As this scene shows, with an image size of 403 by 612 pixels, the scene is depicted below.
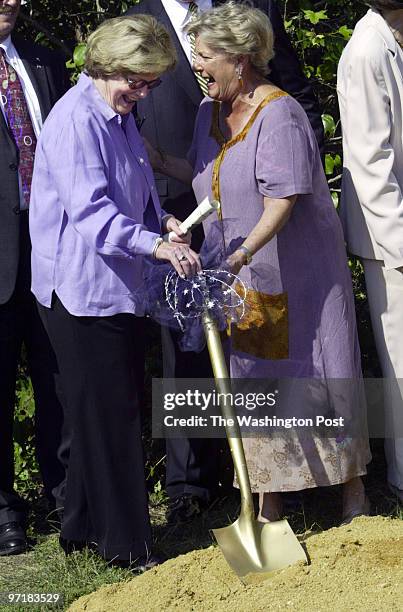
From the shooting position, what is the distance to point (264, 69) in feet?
15.5

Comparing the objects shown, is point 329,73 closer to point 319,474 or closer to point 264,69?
point 264,69

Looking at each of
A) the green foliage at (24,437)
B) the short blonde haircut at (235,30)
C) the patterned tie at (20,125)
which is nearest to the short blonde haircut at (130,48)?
the short blonde haircut at (235,30)

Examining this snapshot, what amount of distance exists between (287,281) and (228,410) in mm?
600

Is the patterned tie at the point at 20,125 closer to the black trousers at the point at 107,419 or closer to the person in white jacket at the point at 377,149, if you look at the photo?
the black trousers at the point at 107,419

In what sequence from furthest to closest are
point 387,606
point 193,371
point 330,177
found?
point 330,177 < point 193,371 < point 387,606

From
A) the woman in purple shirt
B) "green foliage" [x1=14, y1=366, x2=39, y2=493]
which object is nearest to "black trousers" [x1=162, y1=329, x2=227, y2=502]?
the woman in purple shirt

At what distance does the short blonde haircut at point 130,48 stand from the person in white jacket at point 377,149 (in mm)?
848

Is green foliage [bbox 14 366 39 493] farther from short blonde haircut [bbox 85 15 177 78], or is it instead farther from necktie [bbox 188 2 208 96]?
short blonde haircut [bbox 85 15 177 78]

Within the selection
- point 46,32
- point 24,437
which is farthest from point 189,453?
point 46,32

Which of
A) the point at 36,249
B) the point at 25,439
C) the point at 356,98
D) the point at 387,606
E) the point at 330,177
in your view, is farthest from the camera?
the point at 330,177

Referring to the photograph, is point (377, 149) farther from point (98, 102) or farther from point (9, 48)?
point (9, 48)

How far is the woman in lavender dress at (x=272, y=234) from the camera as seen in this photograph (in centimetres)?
459

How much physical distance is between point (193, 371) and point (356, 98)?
133cm

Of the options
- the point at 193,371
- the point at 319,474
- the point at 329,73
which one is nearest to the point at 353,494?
the point at 319,474
